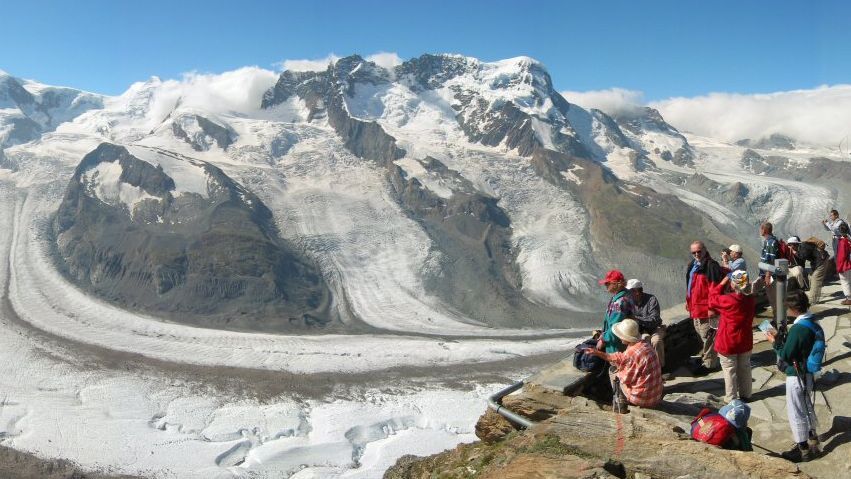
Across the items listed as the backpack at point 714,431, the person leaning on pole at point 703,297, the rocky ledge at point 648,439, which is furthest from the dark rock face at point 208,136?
the backpack at point 714,431

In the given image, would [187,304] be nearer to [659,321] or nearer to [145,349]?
[145,349]

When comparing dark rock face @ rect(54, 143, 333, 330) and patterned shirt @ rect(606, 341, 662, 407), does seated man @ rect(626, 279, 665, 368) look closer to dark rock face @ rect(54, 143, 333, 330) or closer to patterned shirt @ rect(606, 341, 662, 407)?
patterned shirt @ rect(606, 341, 662, 407)

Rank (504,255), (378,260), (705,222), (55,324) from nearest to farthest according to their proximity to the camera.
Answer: (55,324) < (378,260) < (504,255) < (705,222)

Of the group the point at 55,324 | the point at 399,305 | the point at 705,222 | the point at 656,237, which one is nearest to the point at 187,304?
the point at 55,324

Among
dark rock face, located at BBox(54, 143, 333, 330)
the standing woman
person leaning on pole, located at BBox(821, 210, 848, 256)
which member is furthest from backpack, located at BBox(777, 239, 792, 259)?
dark rock face, located at BBox(54, 143, 333, 330)

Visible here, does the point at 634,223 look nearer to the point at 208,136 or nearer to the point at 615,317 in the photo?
the point at 208,136

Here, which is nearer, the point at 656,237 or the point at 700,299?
the point at 700,299

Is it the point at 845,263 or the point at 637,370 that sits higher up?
the point at 845,263

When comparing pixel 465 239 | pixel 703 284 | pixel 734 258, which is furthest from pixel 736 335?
pixel 465 239
